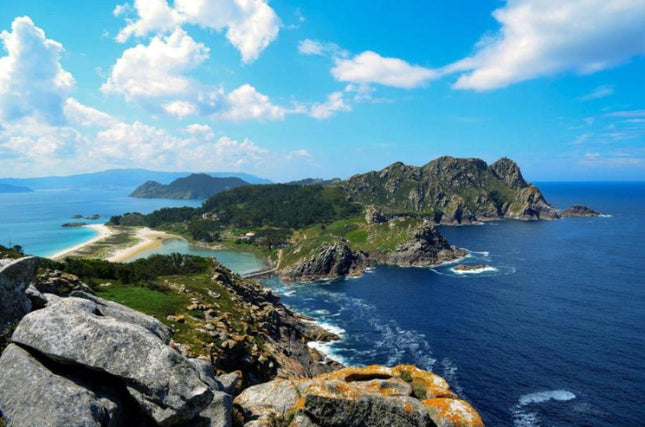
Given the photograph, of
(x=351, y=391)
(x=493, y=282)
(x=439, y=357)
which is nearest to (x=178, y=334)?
(x=351, y=391)

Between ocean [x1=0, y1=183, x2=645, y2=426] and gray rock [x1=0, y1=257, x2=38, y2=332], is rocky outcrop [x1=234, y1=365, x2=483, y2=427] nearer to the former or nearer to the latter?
gray rock [x1=0, y1=257, x2=38, y2=332]

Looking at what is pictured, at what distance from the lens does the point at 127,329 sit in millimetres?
14023

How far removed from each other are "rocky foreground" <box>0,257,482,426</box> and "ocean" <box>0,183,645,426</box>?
51552 mm

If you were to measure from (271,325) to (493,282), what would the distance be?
90.8 metres

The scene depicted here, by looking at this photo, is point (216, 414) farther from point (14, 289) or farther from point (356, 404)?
point (14, 289)

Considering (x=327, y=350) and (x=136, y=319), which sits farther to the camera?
(x=327, y=350)

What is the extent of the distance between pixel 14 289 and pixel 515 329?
320 feet

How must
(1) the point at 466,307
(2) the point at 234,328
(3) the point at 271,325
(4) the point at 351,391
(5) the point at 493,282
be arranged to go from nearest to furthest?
(4) the point at 351,391, (2) the point at 234,328, (3) the point at 271,325, (1) the point at 466,307, (5) the point at 493,282

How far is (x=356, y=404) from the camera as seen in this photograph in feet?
52.0

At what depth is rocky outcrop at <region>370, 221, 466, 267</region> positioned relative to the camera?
179250 millimetres

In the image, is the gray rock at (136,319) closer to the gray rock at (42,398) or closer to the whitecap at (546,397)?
the gray rock at (42,398)

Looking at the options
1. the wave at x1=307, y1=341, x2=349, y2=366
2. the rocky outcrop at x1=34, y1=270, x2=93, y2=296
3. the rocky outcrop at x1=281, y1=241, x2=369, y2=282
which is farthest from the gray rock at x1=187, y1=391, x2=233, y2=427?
the rocky outcrop at x1=281, y1=241, x2=369, y2=282

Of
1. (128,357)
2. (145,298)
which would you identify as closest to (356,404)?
(128,357)

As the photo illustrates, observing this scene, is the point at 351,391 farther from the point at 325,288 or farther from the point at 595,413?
the point at 325,288
